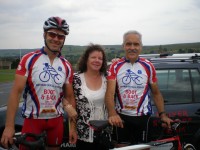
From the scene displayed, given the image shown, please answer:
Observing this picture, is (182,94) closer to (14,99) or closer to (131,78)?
(131,78)

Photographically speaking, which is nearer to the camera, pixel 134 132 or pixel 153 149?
pixel 153 149

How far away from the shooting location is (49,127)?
2764 millimetres

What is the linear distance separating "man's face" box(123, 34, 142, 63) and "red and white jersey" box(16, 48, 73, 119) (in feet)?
2.34

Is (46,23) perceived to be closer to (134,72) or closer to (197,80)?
(134,72)

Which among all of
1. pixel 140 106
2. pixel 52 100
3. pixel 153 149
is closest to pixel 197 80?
pixel 140 106

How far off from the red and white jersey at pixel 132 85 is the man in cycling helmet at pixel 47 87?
1.70 feet

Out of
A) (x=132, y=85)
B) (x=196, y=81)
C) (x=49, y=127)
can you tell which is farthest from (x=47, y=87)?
(x=196, y=81)

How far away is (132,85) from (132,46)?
0.41 meters

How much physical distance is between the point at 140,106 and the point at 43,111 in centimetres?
103

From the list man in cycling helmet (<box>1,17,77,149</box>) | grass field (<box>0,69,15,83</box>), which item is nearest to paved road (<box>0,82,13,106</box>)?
grass field (<box>0,69,15,83</box>)

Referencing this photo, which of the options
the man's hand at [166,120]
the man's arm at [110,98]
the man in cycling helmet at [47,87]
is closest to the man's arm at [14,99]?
the man in cycling helmet at [47,87]

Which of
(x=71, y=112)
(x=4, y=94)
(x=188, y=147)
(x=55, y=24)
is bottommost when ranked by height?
(x=4, y=94)

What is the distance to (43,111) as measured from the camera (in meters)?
2.68

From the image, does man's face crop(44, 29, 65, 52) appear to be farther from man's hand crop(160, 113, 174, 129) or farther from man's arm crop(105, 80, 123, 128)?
man's hand crop(160, 113, 174, 129)
